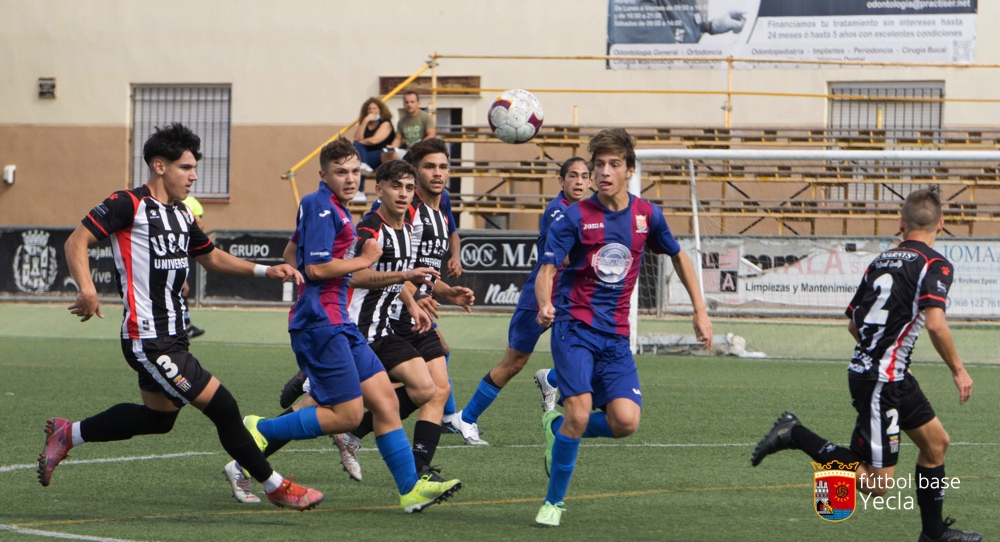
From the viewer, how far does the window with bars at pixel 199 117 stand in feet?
77.9

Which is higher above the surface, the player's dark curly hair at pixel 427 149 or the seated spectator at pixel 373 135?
the seated spectator at pixel 373 135

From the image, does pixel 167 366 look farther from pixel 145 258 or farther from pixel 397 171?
pixel 397 171

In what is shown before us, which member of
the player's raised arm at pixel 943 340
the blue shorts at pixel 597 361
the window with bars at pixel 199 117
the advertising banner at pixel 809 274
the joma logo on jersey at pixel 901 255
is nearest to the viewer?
the player's raised arm at pixel 943 340

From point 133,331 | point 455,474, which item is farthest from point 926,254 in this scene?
point 133,331

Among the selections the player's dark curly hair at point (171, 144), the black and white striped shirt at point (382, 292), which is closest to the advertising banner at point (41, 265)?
the black and white striped shirt at point (382, 292)

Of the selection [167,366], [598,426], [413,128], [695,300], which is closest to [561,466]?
[598,426]

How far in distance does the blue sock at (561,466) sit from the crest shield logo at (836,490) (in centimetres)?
117

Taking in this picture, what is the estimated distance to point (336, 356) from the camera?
5.91m

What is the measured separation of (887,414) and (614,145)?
1.78 metres

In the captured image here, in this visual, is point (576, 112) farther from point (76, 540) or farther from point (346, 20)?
point (76, 540)

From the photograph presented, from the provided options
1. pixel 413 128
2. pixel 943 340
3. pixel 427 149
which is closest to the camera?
pixel 943 340

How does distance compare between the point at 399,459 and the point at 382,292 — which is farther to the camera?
the point at 382,292

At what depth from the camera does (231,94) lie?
23469mm

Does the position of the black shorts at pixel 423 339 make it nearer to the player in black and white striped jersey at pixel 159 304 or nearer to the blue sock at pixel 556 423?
the blue sock at pixel 556 423
